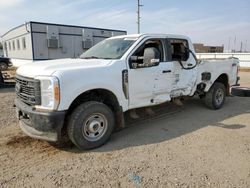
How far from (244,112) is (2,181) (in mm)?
6071

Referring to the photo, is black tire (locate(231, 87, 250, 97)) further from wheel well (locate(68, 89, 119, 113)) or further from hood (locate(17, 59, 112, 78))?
hood (locate(17, 59, 112, 78))

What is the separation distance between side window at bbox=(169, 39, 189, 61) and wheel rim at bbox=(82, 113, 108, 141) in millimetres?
2431

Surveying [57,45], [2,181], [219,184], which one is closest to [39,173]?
[2,181]

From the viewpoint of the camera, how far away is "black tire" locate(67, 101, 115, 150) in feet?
13.0

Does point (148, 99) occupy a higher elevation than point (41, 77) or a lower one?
lower

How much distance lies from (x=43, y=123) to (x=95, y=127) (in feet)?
3.03

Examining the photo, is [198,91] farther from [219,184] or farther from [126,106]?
[219,184]

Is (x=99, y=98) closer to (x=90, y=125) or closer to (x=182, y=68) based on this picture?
(x=90, y=125)

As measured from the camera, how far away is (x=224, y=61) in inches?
274

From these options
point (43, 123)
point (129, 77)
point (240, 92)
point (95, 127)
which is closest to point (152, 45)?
point (129, 77)

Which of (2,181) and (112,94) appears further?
(112,94)

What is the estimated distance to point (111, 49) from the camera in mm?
5098

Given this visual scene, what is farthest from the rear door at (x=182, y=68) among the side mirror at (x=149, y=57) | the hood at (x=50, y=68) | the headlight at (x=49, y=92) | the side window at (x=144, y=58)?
the headlight at (x=49, y=92)

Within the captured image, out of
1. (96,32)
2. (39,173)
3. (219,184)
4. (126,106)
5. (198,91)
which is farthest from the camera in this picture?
(96,32)
